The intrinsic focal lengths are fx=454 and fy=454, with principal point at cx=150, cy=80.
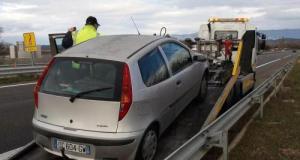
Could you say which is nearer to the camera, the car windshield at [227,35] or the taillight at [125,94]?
the taillight at [125,94]

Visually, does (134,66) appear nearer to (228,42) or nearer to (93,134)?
(93,134)

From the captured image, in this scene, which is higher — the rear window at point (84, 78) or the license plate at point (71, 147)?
the rear window at point (84, 78)

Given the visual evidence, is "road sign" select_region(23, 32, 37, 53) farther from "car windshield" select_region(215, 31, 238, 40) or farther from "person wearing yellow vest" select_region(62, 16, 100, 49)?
"person wearing yellow vest" select_region(62, 16, 100, 49)

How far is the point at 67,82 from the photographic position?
5.57m

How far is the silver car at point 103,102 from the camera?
5.18 metres

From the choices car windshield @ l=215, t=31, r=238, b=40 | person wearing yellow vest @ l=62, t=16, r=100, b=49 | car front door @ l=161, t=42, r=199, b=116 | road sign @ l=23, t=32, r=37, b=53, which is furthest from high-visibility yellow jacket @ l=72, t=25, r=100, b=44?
road sign @ l=23, t=32, r=37, b=53

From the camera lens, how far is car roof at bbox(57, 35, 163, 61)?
5652 mm

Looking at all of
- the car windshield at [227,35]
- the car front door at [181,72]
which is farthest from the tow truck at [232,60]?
the car front door at [181,72]

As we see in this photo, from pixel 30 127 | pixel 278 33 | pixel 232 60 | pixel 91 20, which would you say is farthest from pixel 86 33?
pixel 278 33

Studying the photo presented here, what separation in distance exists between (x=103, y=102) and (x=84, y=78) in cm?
49

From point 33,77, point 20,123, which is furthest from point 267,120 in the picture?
point 33,77

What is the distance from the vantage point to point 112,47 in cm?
600

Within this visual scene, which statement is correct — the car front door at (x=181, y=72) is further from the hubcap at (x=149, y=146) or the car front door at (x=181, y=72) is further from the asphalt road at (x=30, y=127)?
the hubcap at (x=149, y=146)

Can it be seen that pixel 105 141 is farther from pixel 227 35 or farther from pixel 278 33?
pixel 278 33
